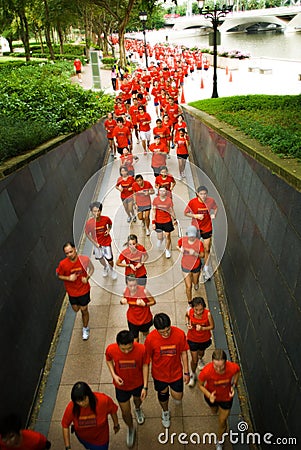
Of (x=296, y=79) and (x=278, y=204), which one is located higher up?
(x=278, y=204)

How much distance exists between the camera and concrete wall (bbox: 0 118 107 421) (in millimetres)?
5023

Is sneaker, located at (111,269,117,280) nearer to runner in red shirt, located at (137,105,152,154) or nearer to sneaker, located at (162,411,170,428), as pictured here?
sneaker, located at (162,411,170,428)

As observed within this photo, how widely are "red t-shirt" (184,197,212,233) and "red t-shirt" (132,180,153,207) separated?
1560 mm

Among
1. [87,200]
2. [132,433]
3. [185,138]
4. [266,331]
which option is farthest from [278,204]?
[185,138]

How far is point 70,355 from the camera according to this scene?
625 cm

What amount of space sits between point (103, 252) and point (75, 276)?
182cm

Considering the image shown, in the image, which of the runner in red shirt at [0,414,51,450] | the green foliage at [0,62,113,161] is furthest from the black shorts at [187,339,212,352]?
the green foliage at [0,62,113,161]

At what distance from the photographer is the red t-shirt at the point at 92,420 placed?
395 cm

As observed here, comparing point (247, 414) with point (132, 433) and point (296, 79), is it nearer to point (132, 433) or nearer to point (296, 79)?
point (132, 433)

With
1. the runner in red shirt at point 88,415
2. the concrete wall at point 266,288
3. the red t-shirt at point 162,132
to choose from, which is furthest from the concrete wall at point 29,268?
the red t-shirt at point 162,132

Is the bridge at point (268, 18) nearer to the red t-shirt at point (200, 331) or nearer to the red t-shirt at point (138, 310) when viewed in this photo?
the red t-shirt at point (138, 310)

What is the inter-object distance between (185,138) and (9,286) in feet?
25.7

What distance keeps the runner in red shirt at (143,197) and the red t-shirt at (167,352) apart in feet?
14.6

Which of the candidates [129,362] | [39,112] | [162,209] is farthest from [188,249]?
[39,112]
